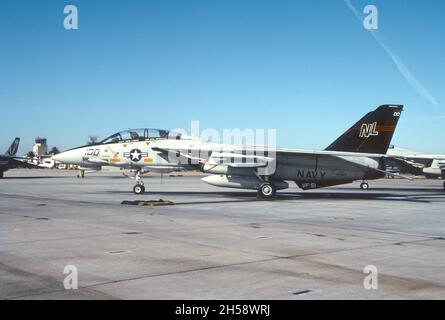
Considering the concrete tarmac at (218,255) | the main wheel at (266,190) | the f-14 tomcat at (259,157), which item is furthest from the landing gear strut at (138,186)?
the concrete tarmac at (218,255)

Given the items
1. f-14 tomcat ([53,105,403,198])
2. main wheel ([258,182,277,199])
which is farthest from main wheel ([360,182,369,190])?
main wheel ([258,182,277,199])

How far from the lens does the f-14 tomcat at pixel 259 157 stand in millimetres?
21516

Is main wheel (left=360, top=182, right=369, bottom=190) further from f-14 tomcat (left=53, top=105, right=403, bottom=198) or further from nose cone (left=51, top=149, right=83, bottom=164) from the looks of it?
nose cone (left=51, top=149, right=83, bottom=164)

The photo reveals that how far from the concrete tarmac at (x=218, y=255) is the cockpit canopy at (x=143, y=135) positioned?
858 centimetres

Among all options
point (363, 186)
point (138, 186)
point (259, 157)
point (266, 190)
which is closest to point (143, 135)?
point (138, 186)

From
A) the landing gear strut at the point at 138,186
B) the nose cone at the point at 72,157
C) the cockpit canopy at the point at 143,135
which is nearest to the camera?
the cockpit canopy at the point at 143,135

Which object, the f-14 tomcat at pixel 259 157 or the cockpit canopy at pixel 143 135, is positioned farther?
the cockpit canopy at pixel 143 135

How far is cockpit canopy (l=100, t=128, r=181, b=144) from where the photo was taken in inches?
889

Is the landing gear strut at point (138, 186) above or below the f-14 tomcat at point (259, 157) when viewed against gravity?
below

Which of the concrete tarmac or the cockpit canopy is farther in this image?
the cockpit canopy

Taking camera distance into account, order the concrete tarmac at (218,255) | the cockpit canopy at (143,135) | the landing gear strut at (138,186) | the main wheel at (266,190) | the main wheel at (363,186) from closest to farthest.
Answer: the concrete tarmac at (218,255) → the main wheel at (266,190) → the cockpit canopy at (143,135) → the landing gear strut at (138,186) → the main wheel at (363,186)

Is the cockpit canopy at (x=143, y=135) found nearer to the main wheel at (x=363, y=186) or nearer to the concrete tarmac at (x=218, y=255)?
the concrete tarmac at (x=218, y=255)

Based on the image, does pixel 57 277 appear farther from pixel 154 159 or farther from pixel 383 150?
pixel 383 150
